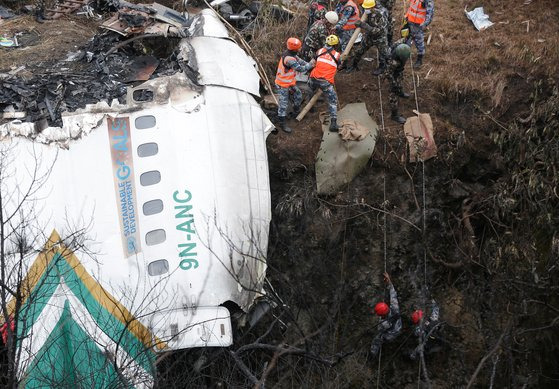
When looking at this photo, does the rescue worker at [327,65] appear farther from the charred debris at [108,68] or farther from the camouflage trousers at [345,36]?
the charred debris at [108,68]

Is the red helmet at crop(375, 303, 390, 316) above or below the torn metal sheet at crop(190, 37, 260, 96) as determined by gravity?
below

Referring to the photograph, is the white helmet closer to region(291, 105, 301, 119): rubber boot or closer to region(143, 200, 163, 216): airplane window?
region(291, 105, 301, 119): rubber boot

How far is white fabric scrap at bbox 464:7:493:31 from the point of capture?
13.1m

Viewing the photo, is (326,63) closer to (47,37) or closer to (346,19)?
(346,19)

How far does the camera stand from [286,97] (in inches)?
425

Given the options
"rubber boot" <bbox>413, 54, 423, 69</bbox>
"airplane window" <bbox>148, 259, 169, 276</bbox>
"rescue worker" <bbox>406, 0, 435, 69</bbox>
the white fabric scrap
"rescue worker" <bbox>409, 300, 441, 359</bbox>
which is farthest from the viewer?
the white fabric scrap

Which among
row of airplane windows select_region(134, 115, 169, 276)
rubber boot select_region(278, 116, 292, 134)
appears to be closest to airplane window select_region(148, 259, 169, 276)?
row of airplane windows select_region(134, 115, 169, 276)

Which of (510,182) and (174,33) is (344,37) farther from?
(510,182)

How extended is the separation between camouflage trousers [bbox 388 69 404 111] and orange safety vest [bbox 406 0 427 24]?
1.10 meters

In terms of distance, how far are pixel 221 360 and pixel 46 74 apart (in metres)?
5.69

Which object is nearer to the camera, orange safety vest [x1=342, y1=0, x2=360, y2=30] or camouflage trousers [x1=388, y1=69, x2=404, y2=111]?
camouflage trousers [x1=388, y1=69, x2=404, y2=111]

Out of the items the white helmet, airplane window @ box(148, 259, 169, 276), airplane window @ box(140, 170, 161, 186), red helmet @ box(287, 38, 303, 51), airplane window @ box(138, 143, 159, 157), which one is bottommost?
airplane window @ box(148, 259, 169, 276)

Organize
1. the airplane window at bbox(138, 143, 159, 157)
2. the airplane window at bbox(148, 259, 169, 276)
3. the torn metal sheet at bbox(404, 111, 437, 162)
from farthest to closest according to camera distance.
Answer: the torn metal sheet at bbox(404, 111, 437, 162) → the airplane window at bbox(138, 143, 159, 157) → the airplane window at bbox(148, 259, 169, 276)

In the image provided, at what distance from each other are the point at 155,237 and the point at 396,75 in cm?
501
